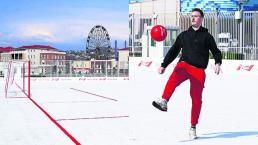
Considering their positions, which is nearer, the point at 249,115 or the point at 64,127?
the point at 64,127

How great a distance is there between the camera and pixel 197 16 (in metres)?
5.19

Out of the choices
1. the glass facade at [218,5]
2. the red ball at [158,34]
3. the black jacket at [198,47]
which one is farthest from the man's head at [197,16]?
the glass facade at [218,5]

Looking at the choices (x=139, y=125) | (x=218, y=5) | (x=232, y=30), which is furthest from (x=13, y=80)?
(x=218, y=5)

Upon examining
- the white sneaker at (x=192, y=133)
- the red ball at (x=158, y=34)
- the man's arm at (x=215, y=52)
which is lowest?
the white sneaker at (x=192, y=133)

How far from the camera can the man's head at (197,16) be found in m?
5.17

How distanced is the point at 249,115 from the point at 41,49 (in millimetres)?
96412

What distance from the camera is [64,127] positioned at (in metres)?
7.26

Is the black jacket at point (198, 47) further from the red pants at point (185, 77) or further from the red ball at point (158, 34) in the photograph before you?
the red ball at point (158, 34)

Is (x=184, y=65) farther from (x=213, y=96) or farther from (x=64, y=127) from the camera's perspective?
(x=213, y=96)

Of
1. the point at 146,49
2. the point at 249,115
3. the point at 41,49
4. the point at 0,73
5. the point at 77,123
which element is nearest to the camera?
A: the point at 77,123

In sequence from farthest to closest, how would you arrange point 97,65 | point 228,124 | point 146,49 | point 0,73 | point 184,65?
point 0,73 → point 97,65 → point 146,49 → point 228,124 → point 184,65

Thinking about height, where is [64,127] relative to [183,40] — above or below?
below

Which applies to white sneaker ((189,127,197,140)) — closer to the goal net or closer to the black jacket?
the black jacket

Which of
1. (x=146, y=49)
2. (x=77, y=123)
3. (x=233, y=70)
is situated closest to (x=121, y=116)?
(x=77, y=123)
